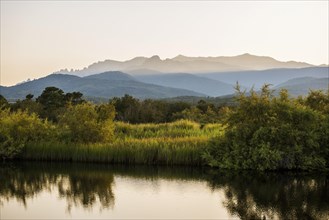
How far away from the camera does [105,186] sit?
19.3 meters

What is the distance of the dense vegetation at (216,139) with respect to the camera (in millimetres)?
22469

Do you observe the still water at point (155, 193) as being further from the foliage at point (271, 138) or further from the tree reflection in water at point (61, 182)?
the foliage at point (271, 138)

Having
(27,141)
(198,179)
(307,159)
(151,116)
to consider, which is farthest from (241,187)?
(151,116)

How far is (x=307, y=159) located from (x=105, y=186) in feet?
32.2

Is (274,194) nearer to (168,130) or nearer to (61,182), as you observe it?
(61,182)

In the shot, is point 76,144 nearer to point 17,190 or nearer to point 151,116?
point 17,190

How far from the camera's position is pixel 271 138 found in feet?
73.8

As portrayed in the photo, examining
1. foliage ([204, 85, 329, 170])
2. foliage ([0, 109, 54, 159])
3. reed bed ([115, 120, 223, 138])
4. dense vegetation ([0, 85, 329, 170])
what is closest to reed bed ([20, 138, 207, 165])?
dense vegetation ([0, 85, 329, 170])

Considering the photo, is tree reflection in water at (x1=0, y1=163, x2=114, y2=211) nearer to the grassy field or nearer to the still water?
the still water

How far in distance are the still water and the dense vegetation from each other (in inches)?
39.5

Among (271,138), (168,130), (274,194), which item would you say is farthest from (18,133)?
(274,194)

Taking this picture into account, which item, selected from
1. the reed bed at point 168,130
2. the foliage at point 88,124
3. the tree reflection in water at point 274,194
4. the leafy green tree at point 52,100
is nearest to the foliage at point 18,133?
the foliage at point 88,124

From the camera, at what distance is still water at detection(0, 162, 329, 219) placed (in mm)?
15383

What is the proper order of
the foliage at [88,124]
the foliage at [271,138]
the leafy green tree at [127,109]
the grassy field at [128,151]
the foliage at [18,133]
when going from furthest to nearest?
the leafy green tree at [127,109] → the foliage at [88,124] → the foliage at [18,133] → the grassy field at [128,151] → the foliage at [271,138]
